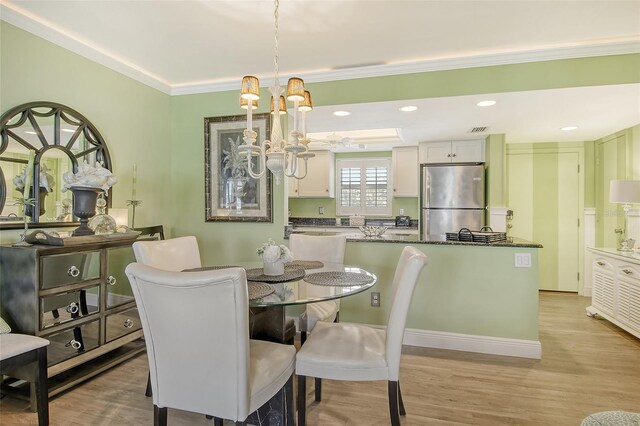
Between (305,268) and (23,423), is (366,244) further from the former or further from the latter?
(23,423)

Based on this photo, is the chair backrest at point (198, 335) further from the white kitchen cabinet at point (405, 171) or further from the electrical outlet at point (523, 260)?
the white kitchen cabinet at point (405, 171)

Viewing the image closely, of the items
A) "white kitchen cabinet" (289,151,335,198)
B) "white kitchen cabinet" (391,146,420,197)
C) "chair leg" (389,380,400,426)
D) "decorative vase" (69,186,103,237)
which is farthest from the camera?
"white kitchen cabinet" (289,151,335,198)

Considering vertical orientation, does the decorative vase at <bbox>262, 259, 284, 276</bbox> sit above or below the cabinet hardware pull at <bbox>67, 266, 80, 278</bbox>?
above

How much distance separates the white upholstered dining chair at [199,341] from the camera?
1282 millimetres

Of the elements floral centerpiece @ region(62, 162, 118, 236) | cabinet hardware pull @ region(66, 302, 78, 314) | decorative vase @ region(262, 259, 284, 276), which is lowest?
cabinet hardware pull @ region(66, 302, 78, 314)

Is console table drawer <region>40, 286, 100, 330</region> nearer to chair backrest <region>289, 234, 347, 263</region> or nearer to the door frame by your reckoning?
chair backrest <region>289, 234, 347, 263</region>

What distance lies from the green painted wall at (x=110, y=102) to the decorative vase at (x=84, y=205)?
36 cm

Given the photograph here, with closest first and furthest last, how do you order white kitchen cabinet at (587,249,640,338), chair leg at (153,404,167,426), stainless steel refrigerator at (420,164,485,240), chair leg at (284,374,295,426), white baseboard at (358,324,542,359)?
chair leg at (153,404,167,426), chair leg at (284,374,295,426), white baseboard at (358,324,542,359), white kitchen cabinet at (587,249,640,338), stainless steel refrigerator at (420,164,485,240)

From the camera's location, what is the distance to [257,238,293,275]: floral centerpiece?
6.77ft

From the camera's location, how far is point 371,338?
6.31ft

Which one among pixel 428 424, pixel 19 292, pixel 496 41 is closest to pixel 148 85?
pixel 19 292

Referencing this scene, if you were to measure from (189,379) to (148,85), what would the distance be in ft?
9.85

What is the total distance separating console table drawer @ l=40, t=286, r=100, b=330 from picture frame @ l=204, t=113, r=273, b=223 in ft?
4.52

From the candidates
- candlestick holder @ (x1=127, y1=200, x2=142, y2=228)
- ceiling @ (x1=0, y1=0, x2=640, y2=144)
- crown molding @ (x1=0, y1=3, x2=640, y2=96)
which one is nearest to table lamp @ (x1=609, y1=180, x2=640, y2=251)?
ceiling @ (x1=0, y1=0, x2=640, y2=144)
